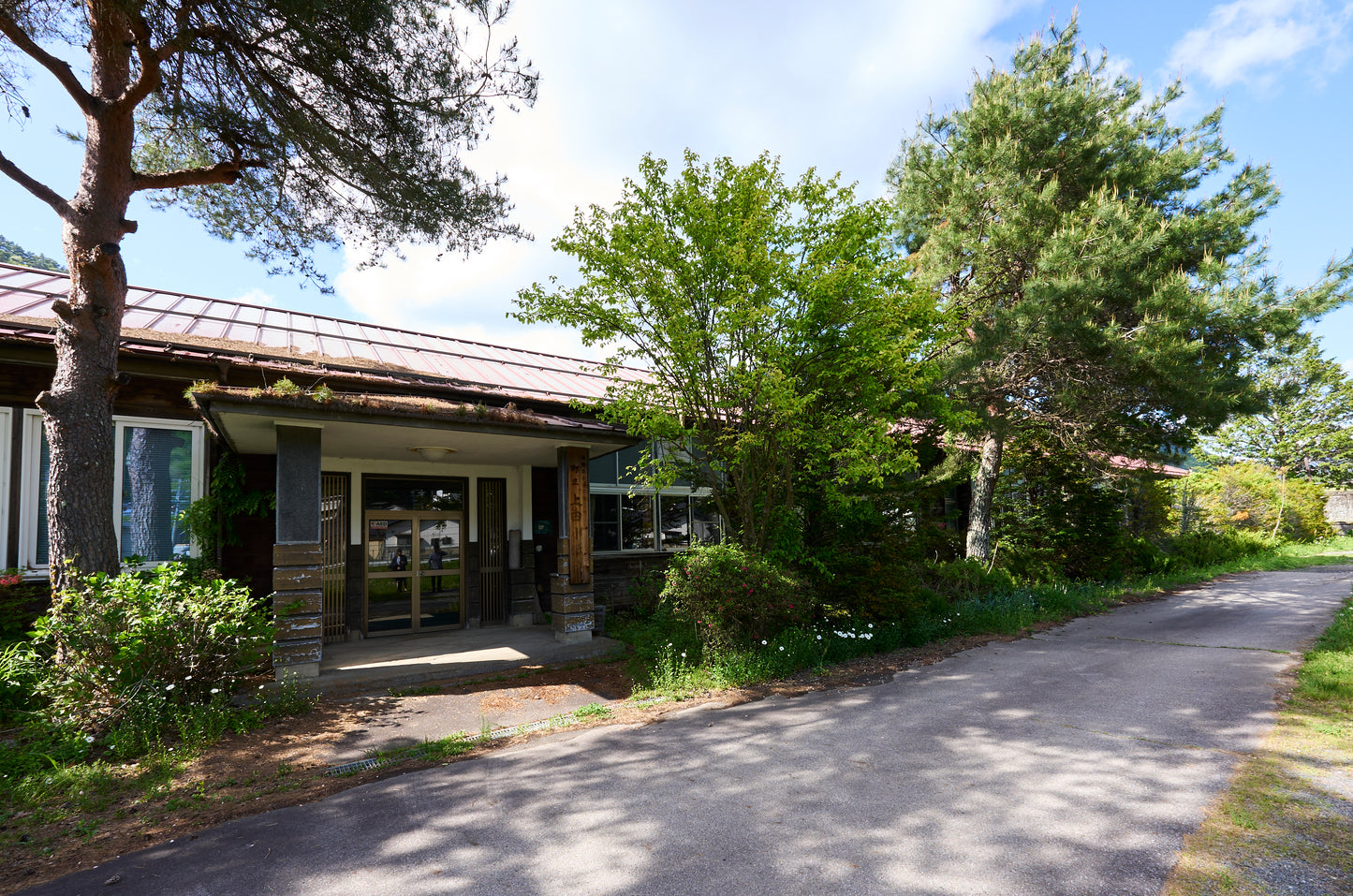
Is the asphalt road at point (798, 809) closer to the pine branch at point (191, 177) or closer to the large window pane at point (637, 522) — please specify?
the large window pane at point (637, 522)

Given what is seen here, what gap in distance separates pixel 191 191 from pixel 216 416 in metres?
3.56

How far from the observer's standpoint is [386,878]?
3.00m

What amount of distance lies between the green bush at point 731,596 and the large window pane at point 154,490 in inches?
247

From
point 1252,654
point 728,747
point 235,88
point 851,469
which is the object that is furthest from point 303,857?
point 1252,654

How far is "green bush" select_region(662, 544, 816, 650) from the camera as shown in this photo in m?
7.00

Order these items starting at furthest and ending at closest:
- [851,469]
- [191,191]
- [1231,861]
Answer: [191,191] < [851,469] < [1231,861]

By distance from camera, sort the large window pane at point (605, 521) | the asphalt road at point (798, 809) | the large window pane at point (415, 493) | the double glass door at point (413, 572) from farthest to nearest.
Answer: the large window pane at point (605, 521) → the large window pane at point (415, 493) → the double glass door at point (413, 572) → the asphalt road at point (798, 809)

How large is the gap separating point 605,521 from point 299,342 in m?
6.06

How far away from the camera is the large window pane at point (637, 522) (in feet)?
38.7

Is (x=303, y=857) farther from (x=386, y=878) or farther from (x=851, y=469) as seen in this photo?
(x=851, y=469)

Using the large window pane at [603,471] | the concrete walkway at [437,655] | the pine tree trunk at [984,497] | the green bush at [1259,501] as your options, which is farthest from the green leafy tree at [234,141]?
the green bush at [1259,501]

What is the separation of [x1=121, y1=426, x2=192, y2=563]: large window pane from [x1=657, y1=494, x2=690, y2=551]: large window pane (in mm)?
7450

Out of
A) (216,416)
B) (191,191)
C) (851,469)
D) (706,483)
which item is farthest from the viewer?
(706,483)

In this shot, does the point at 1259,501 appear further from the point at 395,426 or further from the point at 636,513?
the point at 395,426
